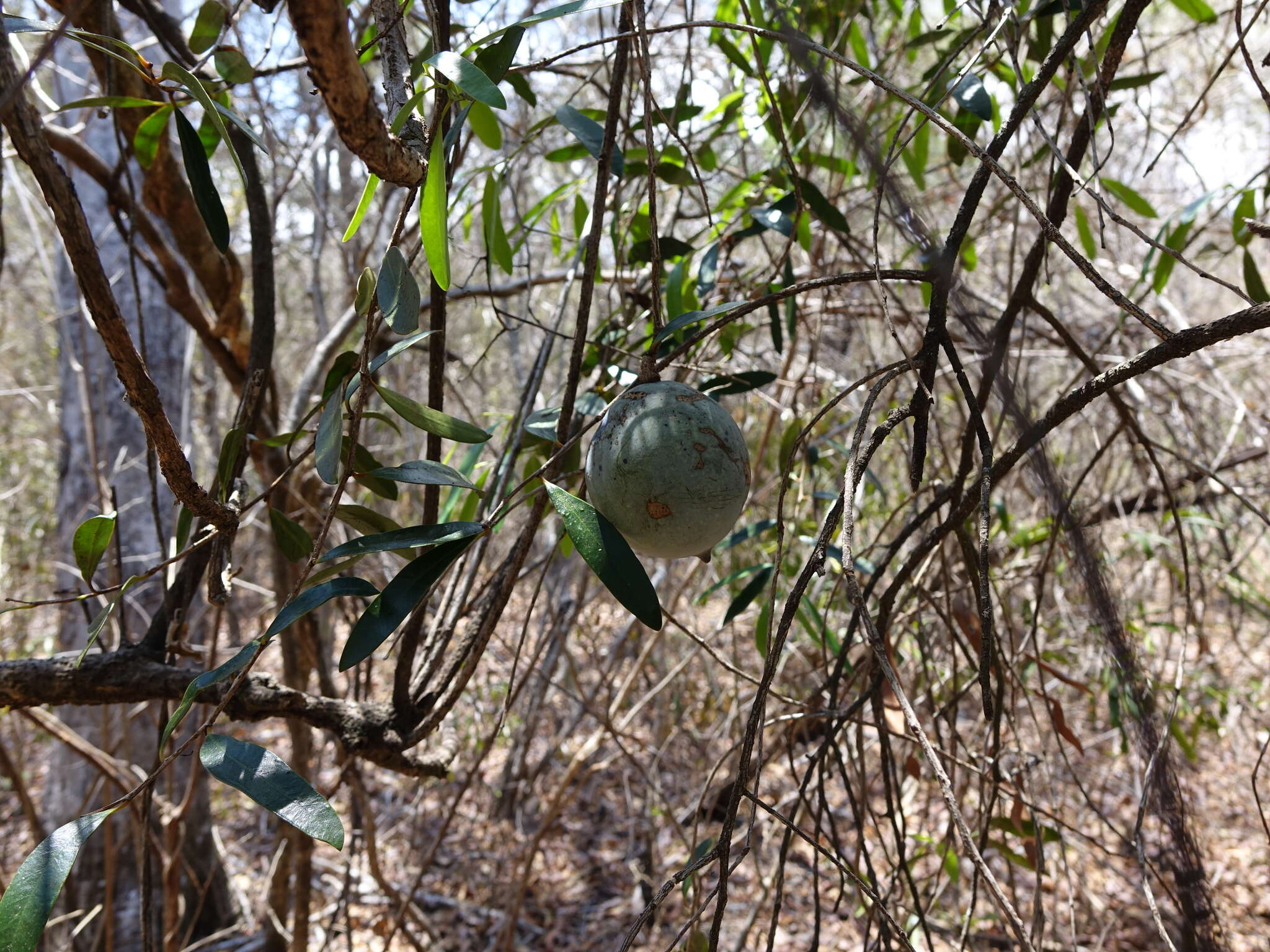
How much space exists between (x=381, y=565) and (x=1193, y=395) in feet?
9.28

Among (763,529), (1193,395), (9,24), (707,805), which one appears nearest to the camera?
(9,24)

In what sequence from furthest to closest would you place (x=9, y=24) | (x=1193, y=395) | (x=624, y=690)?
(x=1193, y=395)
(x=624, y=690)
(x=9, y=24)

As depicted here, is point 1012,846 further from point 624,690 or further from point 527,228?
point 527,228

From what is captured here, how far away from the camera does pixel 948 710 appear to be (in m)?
1.25

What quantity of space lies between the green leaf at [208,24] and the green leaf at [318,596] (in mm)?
578

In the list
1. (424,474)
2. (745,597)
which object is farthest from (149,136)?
(745,597)

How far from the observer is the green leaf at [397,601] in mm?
605

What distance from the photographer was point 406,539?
0.68 m

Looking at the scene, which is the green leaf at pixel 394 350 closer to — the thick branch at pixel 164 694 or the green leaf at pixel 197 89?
the green leaf at pixel 197 89

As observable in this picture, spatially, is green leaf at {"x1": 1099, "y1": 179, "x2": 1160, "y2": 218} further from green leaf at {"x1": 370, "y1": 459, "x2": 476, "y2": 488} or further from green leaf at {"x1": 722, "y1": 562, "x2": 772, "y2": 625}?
green leaf at {"x1": 370, "y1": 459, "x2": 476, "y2": 488}

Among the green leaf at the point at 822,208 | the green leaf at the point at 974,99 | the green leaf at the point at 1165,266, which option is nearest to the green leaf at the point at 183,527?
the green leaf at the point at 822,208

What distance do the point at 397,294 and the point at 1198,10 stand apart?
1.28m

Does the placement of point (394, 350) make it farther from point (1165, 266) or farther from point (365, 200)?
point (1165, 266)

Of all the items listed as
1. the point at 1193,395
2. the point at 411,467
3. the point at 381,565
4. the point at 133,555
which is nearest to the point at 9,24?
the point at 411,467
